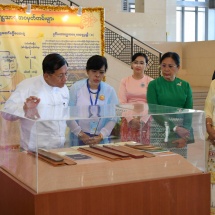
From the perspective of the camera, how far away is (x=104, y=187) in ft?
9.18

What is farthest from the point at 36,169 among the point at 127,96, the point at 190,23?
the point at 190,23

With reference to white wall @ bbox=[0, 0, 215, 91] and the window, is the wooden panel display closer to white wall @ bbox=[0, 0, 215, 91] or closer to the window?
white wall @ bbox=[0, 0, 215, 91]

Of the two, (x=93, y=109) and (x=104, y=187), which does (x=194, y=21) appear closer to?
(x=93, y=109)

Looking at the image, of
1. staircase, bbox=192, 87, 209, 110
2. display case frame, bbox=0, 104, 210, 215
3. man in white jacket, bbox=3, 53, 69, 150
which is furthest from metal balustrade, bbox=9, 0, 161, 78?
display case frame, bbox=0, 104, 210, 215

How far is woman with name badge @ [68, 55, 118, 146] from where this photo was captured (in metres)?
2.98

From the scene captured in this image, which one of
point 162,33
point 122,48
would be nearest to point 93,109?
point 122,48

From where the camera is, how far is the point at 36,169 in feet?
8.87

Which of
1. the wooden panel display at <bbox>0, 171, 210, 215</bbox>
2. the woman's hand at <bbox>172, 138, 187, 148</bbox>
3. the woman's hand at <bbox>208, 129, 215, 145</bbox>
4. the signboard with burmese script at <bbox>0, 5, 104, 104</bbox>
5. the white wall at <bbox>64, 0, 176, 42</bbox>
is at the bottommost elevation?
the wooden panel display at <bbox>0, 171, 210, 215</bbox>

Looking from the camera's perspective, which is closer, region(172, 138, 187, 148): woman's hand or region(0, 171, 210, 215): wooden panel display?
region(0, 171, 210, 215): wooden panel display

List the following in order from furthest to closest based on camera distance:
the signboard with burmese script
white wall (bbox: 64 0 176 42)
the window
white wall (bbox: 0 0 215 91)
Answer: the window < white wall (bbox: 64 0 176 42) < white wall (bbox: 0 0 215 91) < the signboard with burmese script

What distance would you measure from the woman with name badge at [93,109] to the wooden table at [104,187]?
0.71 feet

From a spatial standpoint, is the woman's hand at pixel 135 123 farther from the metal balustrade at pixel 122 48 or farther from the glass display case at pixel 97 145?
the metal balustrade at pixel 122 48

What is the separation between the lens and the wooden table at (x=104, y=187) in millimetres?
2705

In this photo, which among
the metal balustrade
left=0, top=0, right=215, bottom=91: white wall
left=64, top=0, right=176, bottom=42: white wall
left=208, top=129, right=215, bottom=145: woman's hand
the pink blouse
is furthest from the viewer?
left=64, top=0, right=176, bottom=42: white wall
